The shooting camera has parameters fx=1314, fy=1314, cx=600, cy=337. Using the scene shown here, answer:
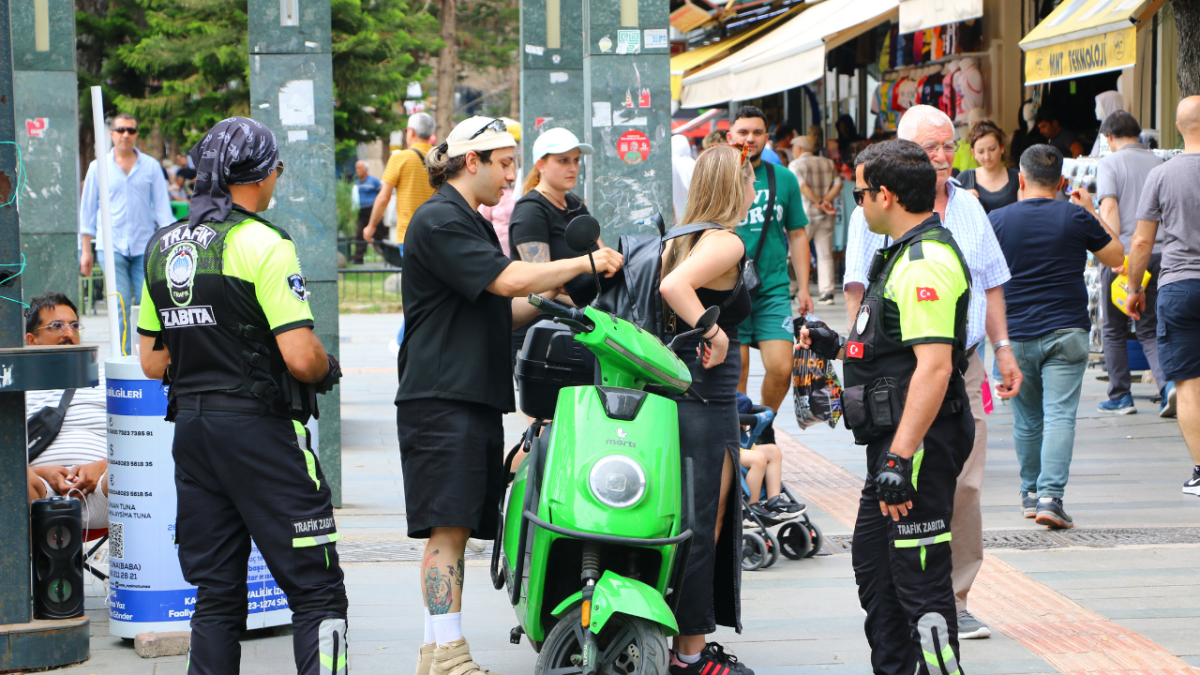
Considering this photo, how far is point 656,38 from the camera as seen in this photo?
7.41 meters

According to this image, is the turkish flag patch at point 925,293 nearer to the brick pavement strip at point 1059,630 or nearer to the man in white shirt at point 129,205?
the brick pavement strip at point 1059,630

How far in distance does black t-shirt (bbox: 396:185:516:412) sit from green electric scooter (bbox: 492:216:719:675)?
0.33 m

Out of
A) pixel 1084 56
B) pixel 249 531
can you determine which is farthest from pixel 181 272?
pixel 1084 56

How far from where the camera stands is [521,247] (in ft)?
20.0

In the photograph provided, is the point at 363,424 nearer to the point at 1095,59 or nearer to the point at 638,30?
the point at 638,30

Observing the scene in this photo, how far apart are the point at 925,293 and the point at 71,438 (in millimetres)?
3786

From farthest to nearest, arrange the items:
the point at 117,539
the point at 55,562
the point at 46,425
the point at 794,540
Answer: the point at 794,540
the point at 46,425
the point at 117,539
the point at 55,562

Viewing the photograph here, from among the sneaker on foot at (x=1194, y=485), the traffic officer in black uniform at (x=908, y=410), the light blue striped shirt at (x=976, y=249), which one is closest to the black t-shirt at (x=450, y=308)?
the traffic officer in black uniform at (x=908, y=410)

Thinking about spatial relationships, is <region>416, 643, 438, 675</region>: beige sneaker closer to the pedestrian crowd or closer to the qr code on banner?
the pedestrian crowd

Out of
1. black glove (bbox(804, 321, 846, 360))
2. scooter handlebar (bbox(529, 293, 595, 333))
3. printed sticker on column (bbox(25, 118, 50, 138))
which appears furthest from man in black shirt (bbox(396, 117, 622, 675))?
printed sticker on column (bbox(25, 118, 50, 138))

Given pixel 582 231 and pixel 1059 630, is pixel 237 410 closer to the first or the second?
pixel 582 231

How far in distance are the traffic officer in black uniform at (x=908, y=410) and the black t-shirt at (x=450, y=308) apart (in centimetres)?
115

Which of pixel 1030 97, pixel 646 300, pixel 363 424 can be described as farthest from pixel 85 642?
pixel 1030 97

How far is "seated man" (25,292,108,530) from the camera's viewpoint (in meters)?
5.37
